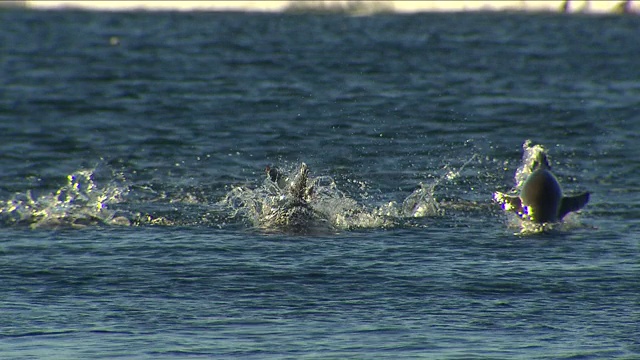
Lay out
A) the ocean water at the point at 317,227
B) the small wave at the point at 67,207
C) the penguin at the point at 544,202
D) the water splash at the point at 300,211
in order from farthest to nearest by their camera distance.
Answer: the small wave at the point at 67,207, the water splash at the point at 300,211, the penguin at the point at 544,202, the ocean water at the point at 317,227

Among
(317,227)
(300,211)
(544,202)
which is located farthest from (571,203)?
(300,211)

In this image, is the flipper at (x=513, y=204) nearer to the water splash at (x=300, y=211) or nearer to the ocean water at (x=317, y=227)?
the ocean water at (x=317, y=227)

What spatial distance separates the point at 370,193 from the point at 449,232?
3780mm

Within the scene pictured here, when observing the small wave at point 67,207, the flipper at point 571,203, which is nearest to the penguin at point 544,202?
the flipper at point 571,203

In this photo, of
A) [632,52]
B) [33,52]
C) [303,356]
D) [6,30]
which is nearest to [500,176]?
[303,356]

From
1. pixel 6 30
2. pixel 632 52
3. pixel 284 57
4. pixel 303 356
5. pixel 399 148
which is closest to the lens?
pixel 303 356

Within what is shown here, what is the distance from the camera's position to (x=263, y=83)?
45.3m

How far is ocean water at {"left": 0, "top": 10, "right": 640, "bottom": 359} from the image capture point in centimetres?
1203

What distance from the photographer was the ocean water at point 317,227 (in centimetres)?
1203

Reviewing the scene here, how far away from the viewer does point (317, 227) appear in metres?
17.6

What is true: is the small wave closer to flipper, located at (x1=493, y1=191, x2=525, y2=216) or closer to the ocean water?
the ocean water

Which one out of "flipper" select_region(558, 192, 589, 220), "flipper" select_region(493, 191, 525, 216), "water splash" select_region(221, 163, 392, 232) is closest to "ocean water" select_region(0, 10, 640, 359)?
"water splash" select_region(221, 163, 392, 232)

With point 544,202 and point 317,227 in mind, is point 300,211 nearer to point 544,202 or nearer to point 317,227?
point 317,227

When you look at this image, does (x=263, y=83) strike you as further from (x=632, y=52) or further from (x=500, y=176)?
(x=632, y=52)
